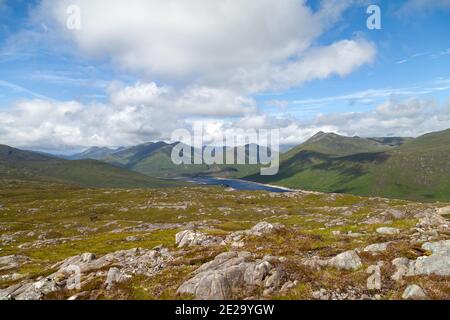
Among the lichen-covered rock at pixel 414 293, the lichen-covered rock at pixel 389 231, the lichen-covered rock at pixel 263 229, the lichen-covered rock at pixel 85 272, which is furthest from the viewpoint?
the lichen-covered rock at pixel 263 229

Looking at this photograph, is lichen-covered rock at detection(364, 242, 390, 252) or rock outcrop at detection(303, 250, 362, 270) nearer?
rock outcrop at detection(303, 250, 362, 270)

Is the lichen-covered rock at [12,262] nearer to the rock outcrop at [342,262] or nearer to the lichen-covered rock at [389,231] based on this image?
the rock outcrop at [342,262]

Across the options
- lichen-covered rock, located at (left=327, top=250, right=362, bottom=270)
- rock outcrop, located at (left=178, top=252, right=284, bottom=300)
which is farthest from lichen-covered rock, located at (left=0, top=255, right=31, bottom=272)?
lichen-covered rock, located at (left=327, top=250, right=362, bottom=270)

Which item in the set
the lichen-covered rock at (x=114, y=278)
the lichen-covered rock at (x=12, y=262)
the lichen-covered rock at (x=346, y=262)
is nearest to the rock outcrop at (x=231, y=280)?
the lichen-covered rock at (x=346, y=262)

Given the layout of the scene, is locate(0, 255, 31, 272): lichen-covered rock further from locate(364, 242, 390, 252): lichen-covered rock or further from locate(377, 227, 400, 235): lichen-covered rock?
locate(377, 227, 400, 235): lichen-covered rock

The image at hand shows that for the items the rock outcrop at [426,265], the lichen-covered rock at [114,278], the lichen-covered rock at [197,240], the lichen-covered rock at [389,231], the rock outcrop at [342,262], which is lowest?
the lichen-covered rock at [197,240]

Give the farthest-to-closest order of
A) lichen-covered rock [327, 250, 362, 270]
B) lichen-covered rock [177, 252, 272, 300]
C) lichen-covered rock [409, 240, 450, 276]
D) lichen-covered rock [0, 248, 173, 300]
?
lichen-covered rock [0, 248, 173, 300]
lichen-covered rock [327, 250, 362, 270]
lichen-covered rock [409, 240, 450, 276]
lichen-covered rock [177, 252, 272, 300]

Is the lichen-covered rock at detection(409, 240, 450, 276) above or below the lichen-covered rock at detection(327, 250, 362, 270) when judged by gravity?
above

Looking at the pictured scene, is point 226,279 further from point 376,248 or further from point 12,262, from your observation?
point 12,262

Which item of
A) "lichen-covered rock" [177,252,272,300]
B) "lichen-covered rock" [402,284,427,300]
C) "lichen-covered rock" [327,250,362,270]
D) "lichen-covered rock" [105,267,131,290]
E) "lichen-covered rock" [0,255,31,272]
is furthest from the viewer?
"lichen-covered rock" [0,255,31,272]
